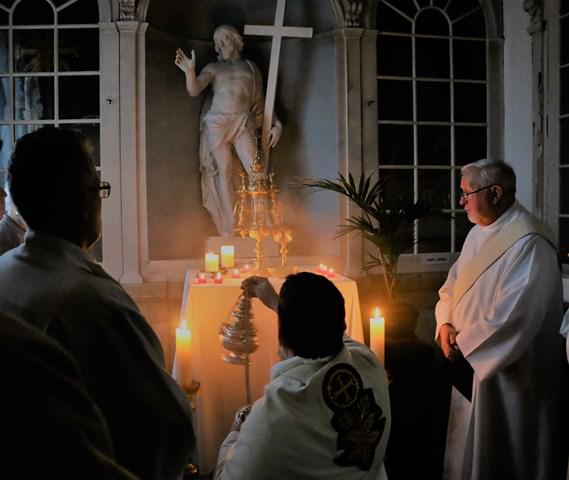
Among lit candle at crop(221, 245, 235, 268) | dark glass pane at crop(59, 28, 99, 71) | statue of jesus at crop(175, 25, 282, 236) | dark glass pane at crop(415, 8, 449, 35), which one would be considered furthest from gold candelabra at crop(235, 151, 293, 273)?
dark glass pane at crop(415, 8, 449, 35)

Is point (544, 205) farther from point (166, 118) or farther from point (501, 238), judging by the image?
point (166, 118)

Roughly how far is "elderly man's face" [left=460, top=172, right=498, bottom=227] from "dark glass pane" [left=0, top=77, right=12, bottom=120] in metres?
3.42

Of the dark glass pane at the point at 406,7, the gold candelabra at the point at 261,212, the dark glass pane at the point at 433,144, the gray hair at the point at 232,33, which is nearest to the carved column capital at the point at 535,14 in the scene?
the dark glass pane at the point at 406,7

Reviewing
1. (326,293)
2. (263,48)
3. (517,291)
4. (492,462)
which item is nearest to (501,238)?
(517,291)

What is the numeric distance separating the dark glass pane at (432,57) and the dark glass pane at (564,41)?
0.91m

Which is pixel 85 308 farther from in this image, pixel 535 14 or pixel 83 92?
pixel 535 14

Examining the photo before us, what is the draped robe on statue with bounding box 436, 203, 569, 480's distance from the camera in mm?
2744

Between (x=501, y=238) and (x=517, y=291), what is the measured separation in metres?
0.32

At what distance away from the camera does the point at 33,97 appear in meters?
4.67

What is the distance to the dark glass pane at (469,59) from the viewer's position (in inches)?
203

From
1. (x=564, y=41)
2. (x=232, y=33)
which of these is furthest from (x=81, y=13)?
(x=564, y=41)

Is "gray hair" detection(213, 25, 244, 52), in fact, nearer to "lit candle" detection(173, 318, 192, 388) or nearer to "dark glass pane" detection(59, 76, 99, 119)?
"dark glass pane" detection(59, 76, 99, 119)

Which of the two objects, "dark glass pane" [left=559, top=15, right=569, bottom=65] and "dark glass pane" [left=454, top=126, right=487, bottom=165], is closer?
"dark glass pane" [left=559, top=15, right=569, bottom=65]

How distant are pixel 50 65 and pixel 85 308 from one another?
4.10 meters
